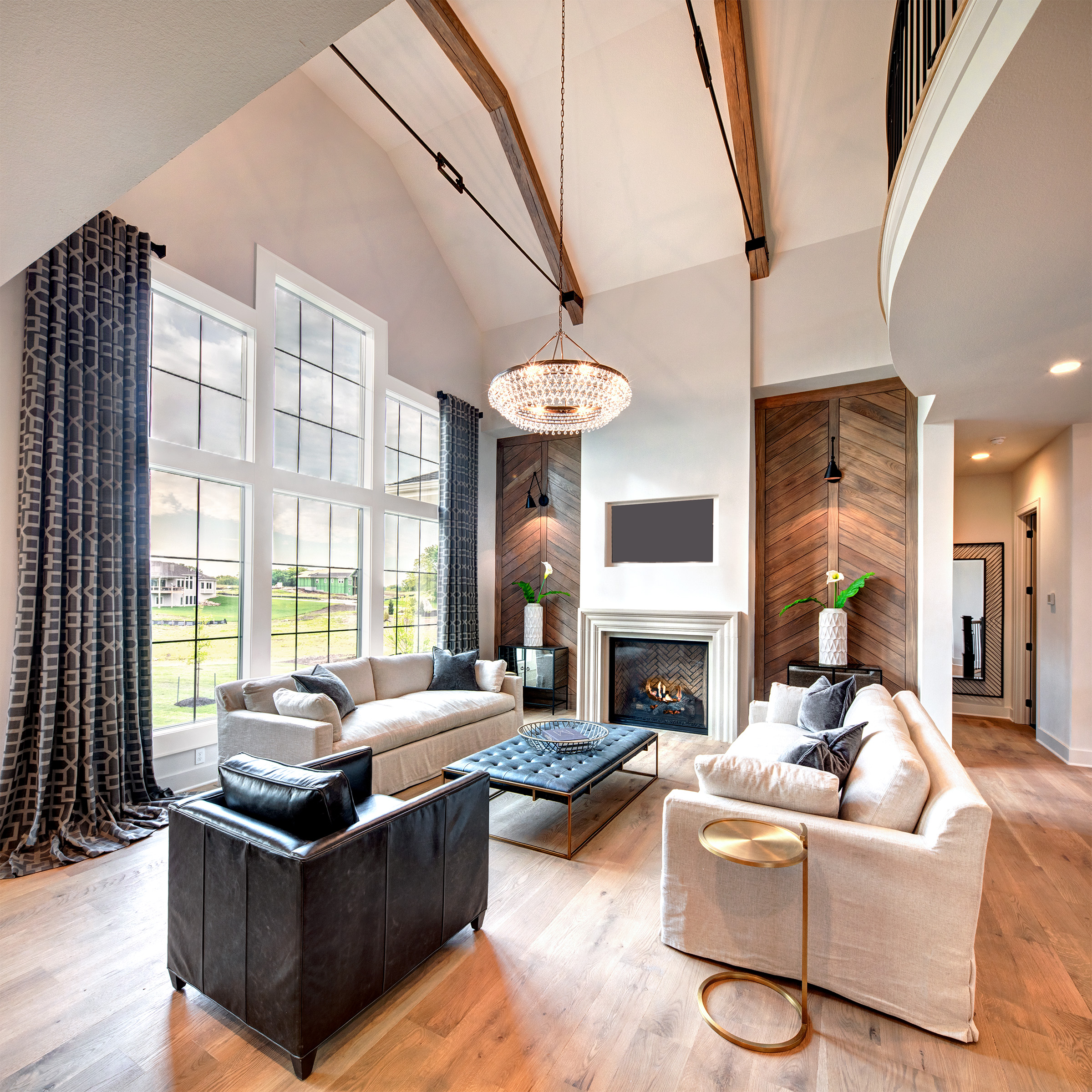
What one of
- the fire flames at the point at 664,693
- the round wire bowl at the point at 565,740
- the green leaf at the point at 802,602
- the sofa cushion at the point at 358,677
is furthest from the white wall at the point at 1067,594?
the sofa cushion at the point at 358,677

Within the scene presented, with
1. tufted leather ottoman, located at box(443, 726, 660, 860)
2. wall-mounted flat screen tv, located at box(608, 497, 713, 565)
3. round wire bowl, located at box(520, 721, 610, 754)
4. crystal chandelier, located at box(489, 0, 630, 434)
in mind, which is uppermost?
crystal chandelier, located at box(489, 0, 630, 434)

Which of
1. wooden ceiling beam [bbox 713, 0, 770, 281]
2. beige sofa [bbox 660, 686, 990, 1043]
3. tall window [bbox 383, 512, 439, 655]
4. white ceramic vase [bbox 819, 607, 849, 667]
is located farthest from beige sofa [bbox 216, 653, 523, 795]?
wooden ceiling beam [bbox 713, 0, 770, 281]

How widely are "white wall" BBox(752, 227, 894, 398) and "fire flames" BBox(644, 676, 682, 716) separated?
2888mm

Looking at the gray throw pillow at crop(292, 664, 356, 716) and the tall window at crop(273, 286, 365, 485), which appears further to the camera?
the tall window at crop(273, 286, 365, 485)

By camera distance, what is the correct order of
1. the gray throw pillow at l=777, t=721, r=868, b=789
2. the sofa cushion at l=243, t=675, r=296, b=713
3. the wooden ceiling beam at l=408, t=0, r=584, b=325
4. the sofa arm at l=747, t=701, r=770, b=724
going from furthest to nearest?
the sofa arm at l=747, t=701, r=770, b=724 < the wooden ceiling beam at l=408, t=0, r=584, b=325 < the sofa cushion at l=243, t=675, r=296, b=713 < the gray throw pillow at l=777, t=721, r=868, b=789

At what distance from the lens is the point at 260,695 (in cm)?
381

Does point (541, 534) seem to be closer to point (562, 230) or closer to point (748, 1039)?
point (562, 230)

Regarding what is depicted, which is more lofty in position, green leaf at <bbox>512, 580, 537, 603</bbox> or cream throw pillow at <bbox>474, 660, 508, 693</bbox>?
green leaf at <bbox>512, 580, 537, 603</bbox>

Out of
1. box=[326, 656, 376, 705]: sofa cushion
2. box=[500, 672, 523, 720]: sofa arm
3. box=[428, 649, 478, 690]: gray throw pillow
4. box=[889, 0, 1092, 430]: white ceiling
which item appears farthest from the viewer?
box=[500, 672, 523, 720]: sofa arm

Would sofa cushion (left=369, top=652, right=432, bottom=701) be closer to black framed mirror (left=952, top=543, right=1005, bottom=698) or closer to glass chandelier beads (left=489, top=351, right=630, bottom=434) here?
→ glass chandelier beads (left=489, top=351, right=630, bottom=434)

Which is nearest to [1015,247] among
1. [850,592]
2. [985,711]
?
[850,592]

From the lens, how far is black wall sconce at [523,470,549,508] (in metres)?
6.82

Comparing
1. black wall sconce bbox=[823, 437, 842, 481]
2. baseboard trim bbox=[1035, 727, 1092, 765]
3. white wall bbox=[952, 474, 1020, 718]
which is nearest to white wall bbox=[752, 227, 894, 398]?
black wall sconce bbox=[823, 437, 842, 481]

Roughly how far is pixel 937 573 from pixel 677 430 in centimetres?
248
